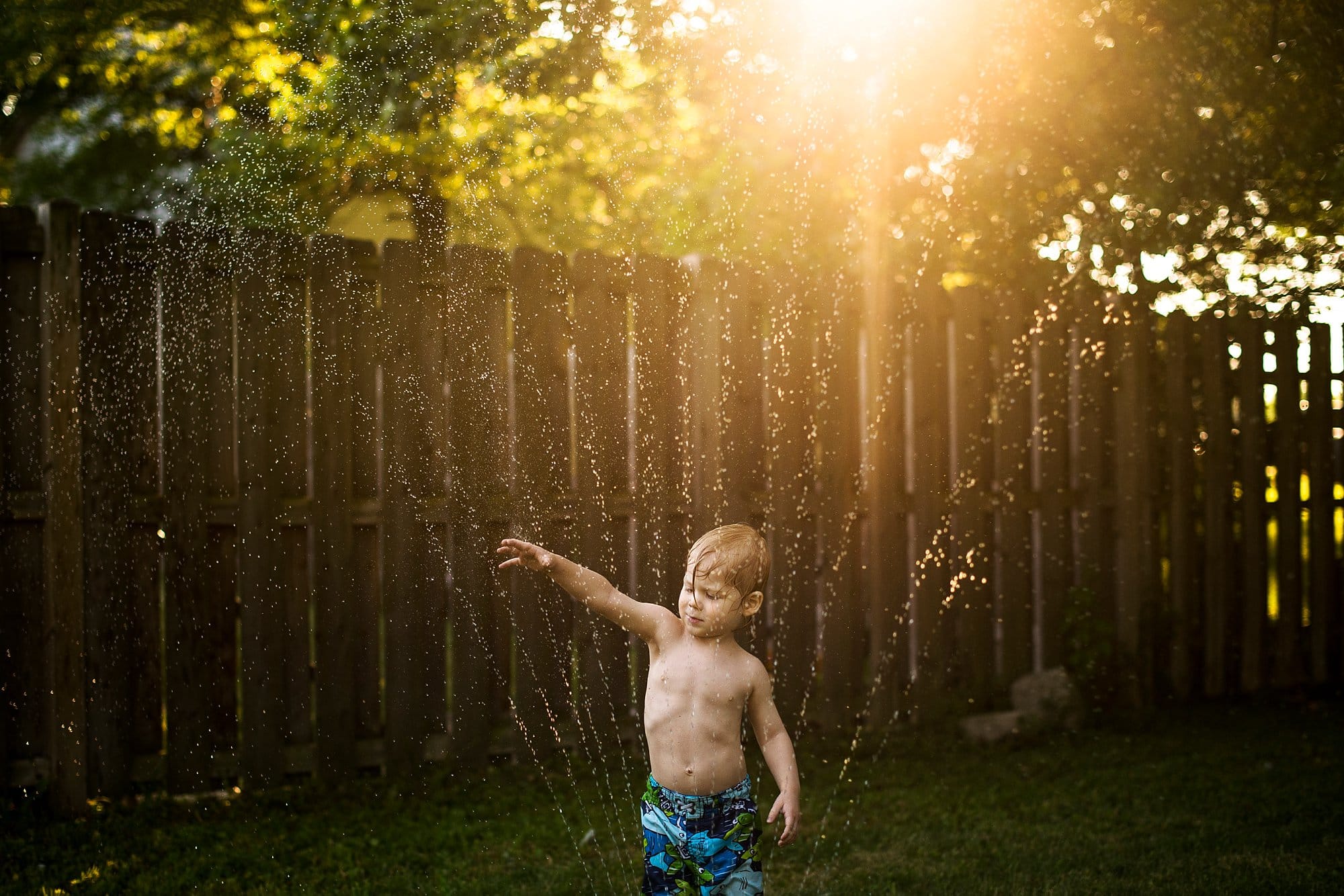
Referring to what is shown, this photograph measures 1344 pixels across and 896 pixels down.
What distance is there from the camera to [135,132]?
33.9 ft

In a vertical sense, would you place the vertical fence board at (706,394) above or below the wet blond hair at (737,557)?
above

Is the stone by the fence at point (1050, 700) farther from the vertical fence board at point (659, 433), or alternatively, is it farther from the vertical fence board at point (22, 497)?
the vertical fence board at point (22, 497)

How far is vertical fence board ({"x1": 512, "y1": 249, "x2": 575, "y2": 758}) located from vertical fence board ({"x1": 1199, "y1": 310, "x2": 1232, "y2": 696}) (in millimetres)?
3714

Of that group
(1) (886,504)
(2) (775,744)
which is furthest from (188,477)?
(1) (886,504)

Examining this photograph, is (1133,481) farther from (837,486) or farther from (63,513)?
(63,513)

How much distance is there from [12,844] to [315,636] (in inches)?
45.0

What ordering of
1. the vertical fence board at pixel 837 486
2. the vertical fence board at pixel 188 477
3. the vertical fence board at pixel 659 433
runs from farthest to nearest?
the vertical fence board at pixel 837 486 < the vertical fence board at pixel 659 433 < the vertical fence board at pixel 188 477

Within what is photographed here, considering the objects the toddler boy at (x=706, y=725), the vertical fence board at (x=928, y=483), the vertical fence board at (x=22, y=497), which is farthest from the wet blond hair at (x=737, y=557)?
the vertical fence board at (x=928, y=483)

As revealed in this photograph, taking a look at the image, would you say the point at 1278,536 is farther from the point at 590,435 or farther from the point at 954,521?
the point at 590,435

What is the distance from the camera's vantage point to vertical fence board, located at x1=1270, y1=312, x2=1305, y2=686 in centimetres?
621

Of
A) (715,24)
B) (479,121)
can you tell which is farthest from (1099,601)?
(479,121)

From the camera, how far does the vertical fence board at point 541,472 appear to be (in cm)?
432

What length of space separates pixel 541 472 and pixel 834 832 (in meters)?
1.78

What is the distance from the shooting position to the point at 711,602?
2572 mm
